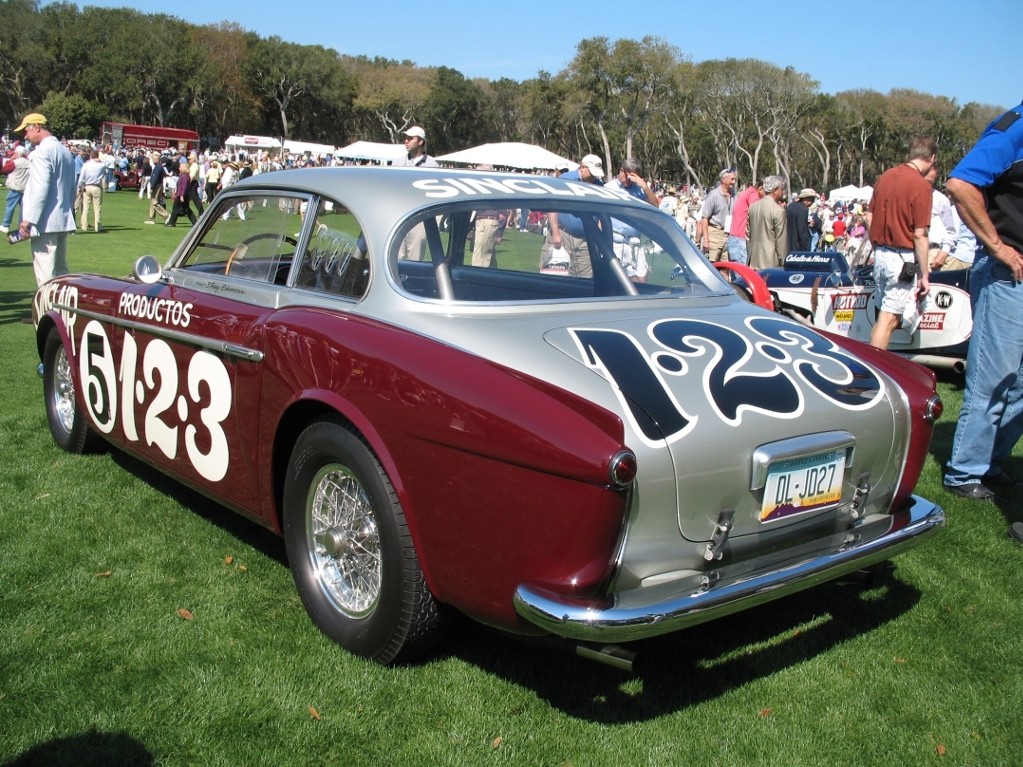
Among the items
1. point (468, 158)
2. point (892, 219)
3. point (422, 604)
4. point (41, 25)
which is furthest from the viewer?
point (41, 25)

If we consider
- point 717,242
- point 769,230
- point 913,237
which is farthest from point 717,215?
point 913,237

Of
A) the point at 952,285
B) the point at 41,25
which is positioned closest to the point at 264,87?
the point at 41,25

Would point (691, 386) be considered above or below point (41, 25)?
below

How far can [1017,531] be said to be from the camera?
14.6 feet

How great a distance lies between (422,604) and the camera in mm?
2916

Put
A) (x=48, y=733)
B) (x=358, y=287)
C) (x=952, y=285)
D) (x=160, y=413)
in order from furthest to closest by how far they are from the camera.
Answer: (x=952, y=285) → (x=160, y=413) → (x=358, y=287) → (x=48, y=733)

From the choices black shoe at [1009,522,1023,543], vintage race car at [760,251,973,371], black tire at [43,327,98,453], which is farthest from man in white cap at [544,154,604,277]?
vintage race car at [760,251,973,371]

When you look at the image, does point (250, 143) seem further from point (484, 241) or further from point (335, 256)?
point (335, 256)

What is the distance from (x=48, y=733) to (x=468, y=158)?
31801mm

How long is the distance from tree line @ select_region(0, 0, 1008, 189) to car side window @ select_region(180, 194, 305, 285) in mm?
66379

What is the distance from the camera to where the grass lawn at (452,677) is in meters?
2.74

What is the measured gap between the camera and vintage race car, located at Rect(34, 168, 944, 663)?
101 inches

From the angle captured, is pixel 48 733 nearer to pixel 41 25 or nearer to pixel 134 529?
pixel 134 529

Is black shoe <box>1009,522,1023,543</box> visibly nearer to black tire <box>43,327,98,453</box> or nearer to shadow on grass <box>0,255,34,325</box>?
black tire <box>43,327,98,453</box>
